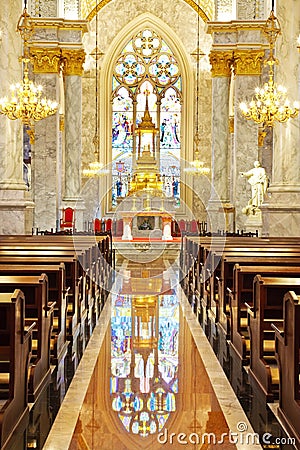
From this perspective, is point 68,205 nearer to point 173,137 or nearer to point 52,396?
point 173,137

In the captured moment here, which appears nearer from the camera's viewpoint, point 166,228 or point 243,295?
point 243,295

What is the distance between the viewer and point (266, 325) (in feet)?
20.6

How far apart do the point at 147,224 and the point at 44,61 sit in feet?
24.9

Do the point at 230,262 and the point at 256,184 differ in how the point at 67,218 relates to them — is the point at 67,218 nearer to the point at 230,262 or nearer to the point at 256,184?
the point at 256,184

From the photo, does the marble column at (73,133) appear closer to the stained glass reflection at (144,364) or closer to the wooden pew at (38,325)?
the stained glass reflection at (144,364)

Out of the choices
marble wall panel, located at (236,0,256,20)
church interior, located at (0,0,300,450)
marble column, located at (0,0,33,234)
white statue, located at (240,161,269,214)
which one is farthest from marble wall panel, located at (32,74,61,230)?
marble column, located at (0,0,33,234)

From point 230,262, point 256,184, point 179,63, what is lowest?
point 230,262

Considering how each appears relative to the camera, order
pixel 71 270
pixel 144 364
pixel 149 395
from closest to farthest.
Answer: pixel 149 395 < pixel 144 364 < pixel 71 270

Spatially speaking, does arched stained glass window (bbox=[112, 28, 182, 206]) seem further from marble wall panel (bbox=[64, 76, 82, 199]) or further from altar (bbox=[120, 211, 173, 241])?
marble wall panel (bbox=[64, 76, 82, 199])

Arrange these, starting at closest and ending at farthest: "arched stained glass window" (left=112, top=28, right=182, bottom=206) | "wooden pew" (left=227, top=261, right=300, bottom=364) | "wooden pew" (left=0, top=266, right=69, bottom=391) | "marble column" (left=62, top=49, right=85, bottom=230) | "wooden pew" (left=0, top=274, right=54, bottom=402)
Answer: "wooden pew" (left=0, top=274, right=54, bottom=402), "wooden pew" (left=0, top=266, right=69, bottom=391), "wooden pew" (left=227, top=261, right=300, bottom=364), "marble column" (left=62, top=49, right=85, bottom=230), "arched stained glass window" (left=112, top=28, right=182, bottom=206)

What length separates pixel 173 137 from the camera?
29734 millimetres

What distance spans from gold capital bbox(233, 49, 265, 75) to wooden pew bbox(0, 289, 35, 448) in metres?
17.1

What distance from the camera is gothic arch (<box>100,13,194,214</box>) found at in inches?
1143

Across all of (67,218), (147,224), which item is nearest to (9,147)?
(67,218)
